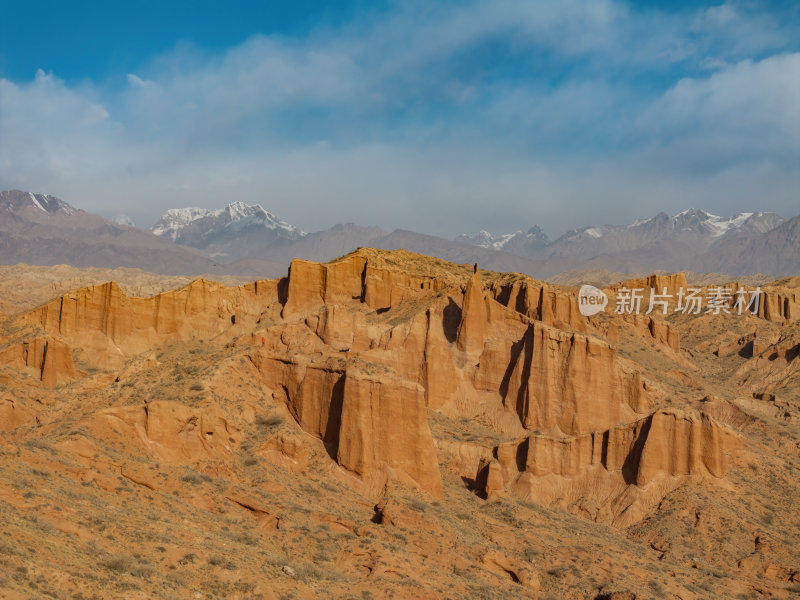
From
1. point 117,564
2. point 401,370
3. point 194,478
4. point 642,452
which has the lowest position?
point 117,564

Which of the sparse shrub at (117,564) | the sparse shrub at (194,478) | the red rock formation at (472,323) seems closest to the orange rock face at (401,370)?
the red rock formation at (472,323)

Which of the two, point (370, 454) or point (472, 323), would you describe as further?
point (472, 323)

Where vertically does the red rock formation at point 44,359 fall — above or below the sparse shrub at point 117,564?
above

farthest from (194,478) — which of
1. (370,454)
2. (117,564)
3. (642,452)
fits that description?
(642,452)

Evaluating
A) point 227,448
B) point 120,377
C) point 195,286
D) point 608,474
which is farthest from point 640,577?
point 195,286

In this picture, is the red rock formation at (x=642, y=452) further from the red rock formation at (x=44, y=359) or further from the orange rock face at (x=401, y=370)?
the red rock formation at (x=44, y=359)

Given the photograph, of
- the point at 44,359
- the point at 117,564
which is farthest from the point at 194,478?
the point at 44,359

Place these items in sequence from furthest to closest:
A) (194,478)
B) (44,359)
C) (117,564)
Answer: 1. (44,359)
2. (194,478)
3. (117,564)

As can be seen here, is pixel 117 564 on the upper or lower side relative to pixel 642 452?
lower

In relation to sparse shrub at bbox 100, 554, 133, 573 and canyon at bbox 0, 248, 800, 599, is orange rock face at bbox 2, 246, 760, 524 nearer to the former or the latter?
canyon at bbox 0, 248, 800, 599

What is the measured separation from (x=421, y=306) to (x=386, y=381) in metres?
22.6

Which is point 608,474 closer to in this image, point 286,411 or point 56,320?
point 286,411

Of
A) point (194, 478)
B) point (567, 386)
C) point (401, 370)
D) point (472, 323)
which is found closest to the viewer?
point (194, 478)

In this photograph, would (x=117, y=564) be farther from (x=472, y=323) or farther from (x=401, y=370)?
(x=472, y=323)
